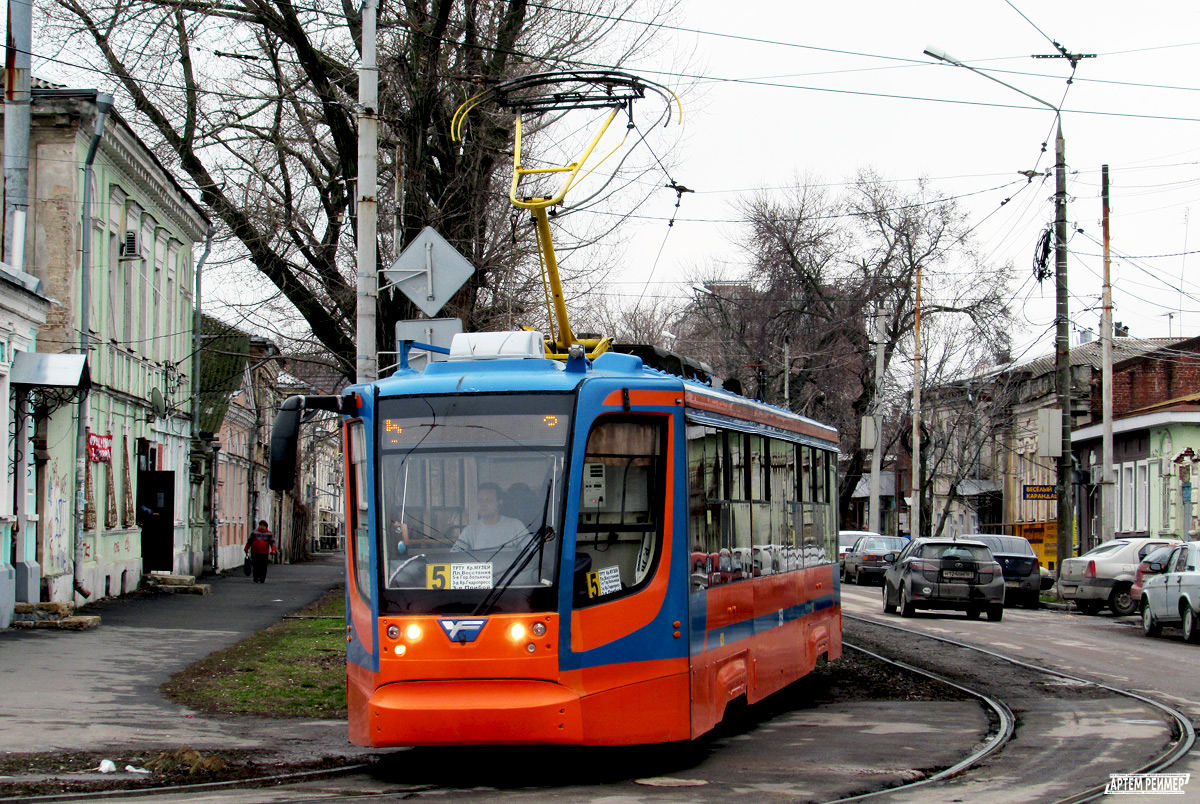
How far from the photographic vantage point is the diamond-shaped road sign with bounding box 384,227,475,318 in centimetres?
1355

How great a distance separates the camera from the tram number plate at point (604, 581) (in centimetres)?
870

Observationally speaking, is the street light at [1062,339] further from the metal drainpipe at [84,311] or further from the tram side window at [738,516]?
the tram side window at [738,516]

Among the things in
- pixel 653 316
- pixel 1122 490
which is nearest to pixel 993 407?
pixel 1122 490

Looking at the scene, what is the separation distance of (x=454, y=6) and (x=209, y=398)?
20205 mm

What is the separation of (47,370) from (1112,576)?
63.8 ft

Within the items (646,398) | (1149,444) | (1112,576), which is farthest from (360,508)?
(1149,444)

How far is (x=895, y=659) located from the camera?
56.5 ft

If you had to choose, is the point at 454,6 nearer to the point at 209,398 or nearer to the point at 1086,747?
the point at 1086,747

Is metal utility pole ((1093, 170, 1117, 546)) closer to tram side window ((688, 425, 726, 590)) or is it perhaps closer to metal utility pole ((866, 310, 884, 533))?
metal utility pole ((866, 310, 884, 533))

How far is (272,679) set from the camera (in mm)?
14516

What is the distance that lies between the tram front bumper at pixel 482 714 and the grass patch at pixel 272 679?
13.1 ft

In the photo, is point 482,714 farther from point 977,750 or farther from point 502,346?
point 977,750

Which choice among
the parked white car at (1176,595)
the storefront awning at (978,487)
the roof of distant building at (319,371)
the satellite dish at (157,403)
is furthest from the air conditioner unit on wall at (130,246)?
the storefront awning at (978,487)

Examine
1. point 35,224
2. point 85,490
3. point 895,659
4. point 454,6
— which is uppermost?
point 454,6
